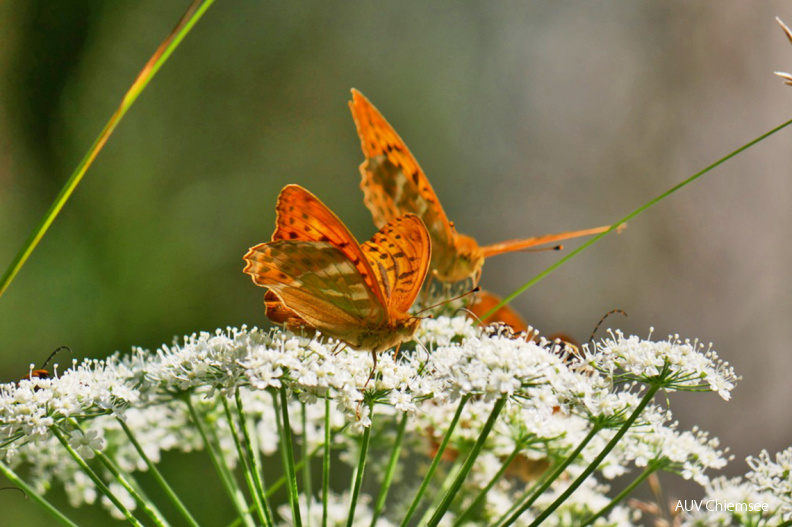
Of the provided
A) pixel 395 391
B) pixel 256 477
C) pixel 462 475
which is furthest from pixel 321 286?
pixel 462 475

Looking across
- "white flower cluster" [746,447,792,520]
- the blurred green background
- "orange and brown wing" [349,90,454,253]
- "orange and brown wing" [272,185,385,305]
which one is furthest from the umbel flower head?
the blurred green background

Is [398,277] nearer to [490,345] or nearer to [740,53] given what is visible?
[490,345]

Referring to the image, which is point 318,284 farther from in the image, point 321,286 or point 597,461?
point 597,461

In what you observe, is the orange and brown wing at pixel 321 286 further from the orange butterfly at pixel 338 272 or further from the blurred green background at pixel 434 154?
the blurred green background at pixel 434 154

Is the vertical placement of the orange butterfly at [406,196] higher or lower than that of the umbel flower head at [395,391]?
higher

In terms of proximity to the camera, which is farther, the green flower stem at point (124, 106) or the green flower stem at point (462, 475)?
the green flower stem at point (462, 475)

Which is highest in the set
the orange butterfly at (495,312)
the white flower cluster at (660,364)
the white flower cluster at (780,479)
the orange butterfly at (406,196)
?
the orange butterfly at (406,196)

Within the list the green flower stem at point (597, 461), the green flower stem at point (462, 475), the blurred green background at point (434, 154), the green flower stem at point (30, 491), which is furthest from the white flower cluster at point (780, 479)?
the blurred green background at point (434, 154)

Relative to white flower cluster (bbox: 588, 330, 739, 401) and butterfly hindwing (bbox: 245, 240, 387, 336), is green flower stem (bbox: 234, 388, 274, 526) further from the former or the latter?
white flower cluster (bbox: 588, 330, 739, 401)

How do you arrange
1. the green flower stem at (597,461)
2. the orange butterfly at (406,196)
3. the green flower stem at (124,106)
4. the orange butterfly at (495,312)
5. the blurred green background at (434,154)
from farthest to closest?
the blurred green background at (434,154) → the orange butterfly at (406,196) → the orange butterfly at (495,312) → the green flower stem at (597,461) → the green flower stem at (124,106)

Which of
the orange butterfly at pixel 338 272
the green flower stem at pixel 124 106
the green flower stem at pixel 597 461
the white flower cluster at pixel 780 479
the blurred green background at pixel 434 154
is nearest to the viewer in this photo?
the green flower stem at pixel 124 106
